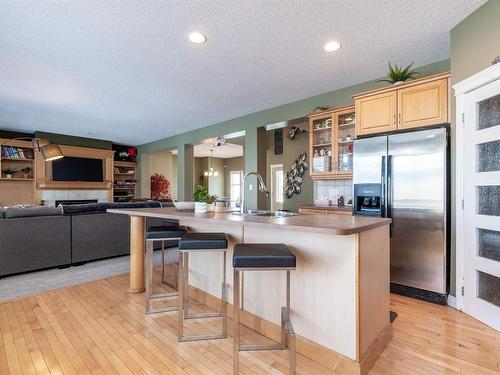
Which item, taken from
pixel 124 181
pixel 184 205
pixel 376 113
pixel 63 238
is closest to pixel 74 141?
pixel 124 181

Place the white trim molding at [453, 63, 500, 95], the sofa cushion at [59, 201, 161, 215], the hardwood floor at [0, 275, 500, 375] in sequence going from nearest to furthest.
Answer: the hardwood floor at [0, 275, 500, 375] < the white trim molding at [453, 63, 500, 95] < the sofa cushion at [59, 201, 161, 215]

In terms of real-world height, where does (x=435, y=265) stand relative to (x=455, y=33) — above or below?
below

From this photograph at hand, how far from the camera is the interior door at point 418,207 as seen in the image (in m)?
2.62

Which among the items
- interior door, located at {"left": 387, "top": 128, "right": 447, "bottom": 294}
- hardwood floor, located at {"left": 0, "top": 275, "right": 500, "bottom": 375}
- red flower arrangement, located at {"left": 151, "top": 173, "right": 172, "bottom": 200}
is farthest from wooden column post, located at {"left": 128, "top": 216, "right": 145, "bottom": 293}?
red flower arrangement, located at {"left": 151, "top": 173, "right": 172, "bottom": 200}

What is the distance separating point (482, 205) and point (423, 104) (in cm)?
115

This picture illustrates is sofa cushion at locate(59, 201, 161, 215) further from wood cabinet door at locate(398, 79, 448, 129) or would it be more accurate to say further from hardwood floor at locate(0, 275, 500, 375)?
wood cabinet door at locate(398, 79, 448, 129)

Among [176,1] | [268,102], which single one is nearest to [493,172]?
[176,1]

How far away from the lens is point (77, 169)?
7.18m

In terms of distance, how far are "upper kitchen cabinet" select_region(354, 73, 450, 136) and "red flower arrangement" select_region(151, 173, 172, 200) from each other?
7.24 meters

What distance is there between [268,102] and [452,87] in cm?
267

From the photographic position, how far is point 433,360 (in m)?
1.75

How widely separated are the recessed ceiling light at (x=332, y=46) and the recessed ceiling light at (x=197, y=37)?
4.15ft

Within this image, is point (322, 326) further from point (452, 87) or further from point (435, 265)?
point (452, 87)

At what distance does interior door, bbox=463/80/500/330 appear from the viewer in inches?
86.2
